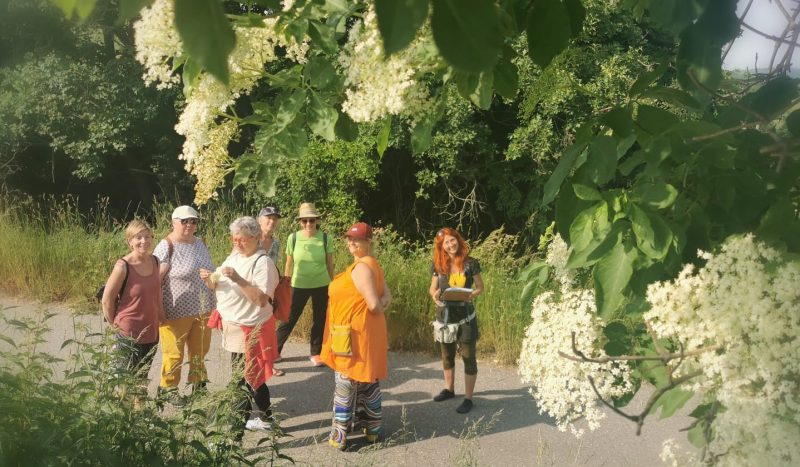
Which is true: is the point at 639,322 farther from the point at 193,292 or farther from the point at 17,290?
the point at 17,290

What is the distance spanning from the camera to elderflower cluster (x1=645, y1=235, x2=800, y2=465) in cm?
113

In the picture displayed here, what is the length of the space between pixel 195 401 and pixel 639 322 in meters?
2.31

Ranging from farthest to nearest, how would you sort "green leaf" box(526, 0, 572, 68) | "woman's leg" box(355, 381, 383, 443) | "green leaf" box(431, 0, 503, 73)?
"woman's leg" box(355, 381, 383, 443) → "green leaf" box(526, 0, 572, 68) → "green leaf" box(431, 0, 503, 73)

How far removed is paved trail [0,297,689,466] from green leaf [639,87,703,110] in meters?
2.83

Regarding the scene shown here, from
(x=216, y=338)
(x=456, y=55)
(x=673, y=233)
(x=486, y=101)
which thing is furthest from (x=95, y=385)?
(x=216, y=338)

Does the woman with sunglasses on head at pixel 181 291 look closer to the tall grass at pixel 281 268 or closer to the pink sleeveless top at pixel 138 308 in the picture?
the pink sleeveless top at pixel 138 308

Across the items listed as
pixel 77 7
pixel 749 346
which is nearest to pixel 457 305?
pixel 749 346

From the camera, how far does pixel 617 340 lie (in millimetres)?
1817

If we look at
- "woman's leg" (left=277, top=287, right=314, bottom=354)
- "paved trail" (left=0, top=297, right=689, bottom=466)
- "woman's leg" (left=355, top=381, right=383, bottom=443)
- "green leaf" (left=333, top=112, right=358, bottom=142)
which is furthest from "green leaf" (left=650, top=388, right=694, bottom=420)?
"woman's leg" (left=277, top=287, right=314, bottom=354)

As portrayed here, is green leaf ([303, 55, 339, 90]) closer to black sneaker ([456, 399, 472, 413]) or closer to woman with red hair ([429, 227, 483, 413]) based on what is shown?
woman with red hair ([429, 227, 483, 413])

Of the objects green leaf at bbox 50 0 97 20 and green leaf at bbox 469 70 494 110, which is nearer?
green leaf at bbox 50 0 97 20

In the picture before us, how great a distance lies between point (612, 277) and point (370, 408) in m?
4.00

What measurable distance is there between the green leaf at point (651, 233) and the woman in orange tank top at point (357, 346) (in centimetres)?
377

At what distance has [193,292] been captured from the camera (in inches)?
213
